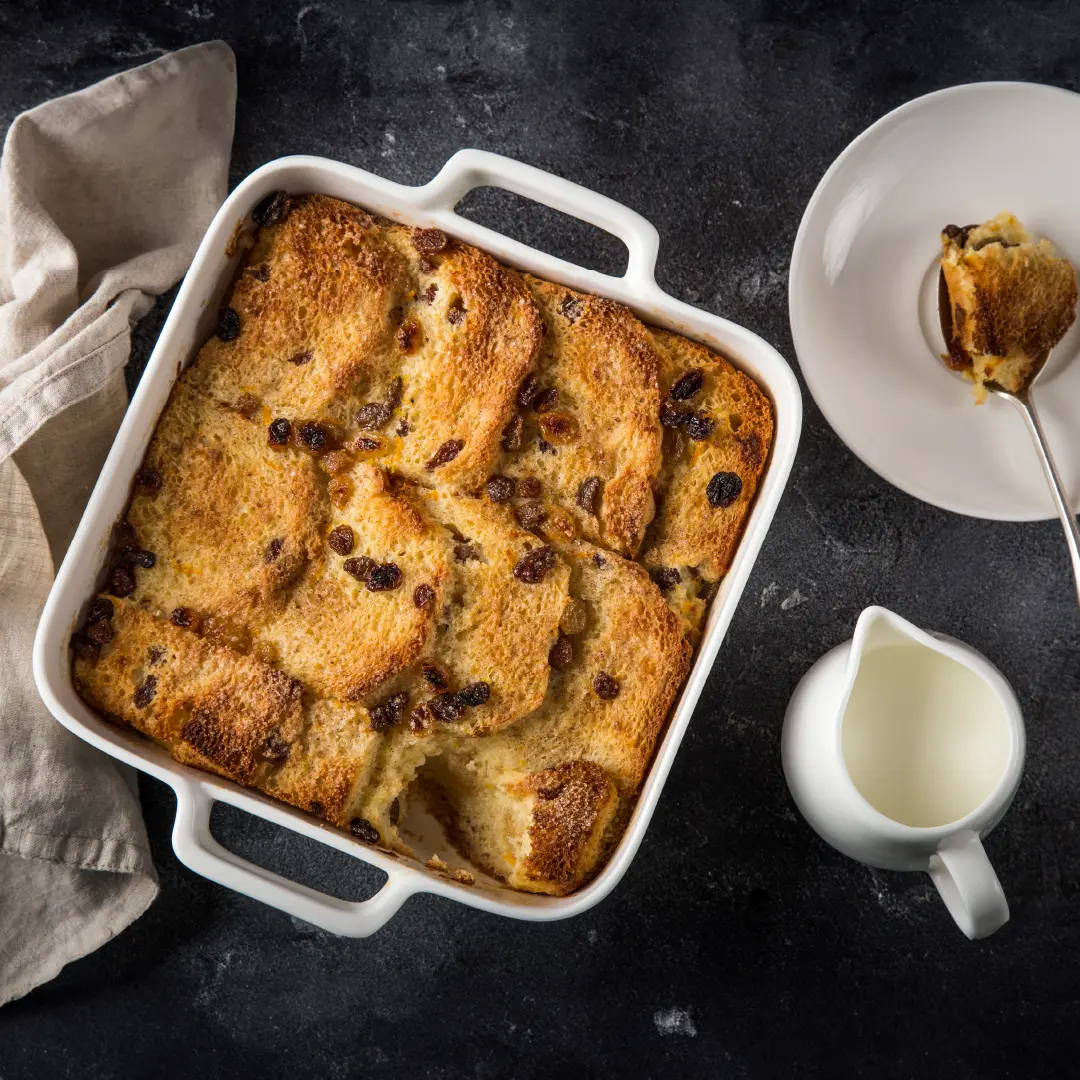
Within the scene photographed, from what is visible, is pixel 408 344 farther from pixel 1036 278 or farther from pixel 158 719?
pixel 1036 278

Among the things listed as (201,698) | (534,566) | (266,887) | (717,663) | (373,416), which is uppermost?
(373,416)

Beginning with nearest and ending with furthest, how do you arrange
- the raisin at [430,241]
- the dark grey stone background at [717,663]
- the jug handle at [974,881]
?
the jug handle at [974,881], the raisin at [430,241], the dark grey stone background at [717,663]

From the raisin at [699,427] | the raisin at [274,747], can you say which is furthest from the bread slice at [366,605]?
the raisin at [699,427]

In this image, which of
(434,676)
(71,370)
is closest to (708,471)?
(434,676)

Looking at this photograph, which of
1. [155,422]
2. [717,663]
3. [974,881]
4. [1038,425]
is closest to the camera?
[974,881]

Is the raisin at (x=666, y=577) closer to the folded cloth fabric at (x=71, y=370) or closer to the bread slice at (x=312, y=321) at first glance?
the bread slice at (x=312, y=321)

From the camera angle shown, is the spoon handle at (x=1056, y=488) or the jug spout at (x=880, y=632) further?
the spoon handle at (x=1056, y=488)

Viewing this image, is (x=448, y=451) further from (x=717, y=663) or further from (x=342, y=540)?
(x=717, y=663)
